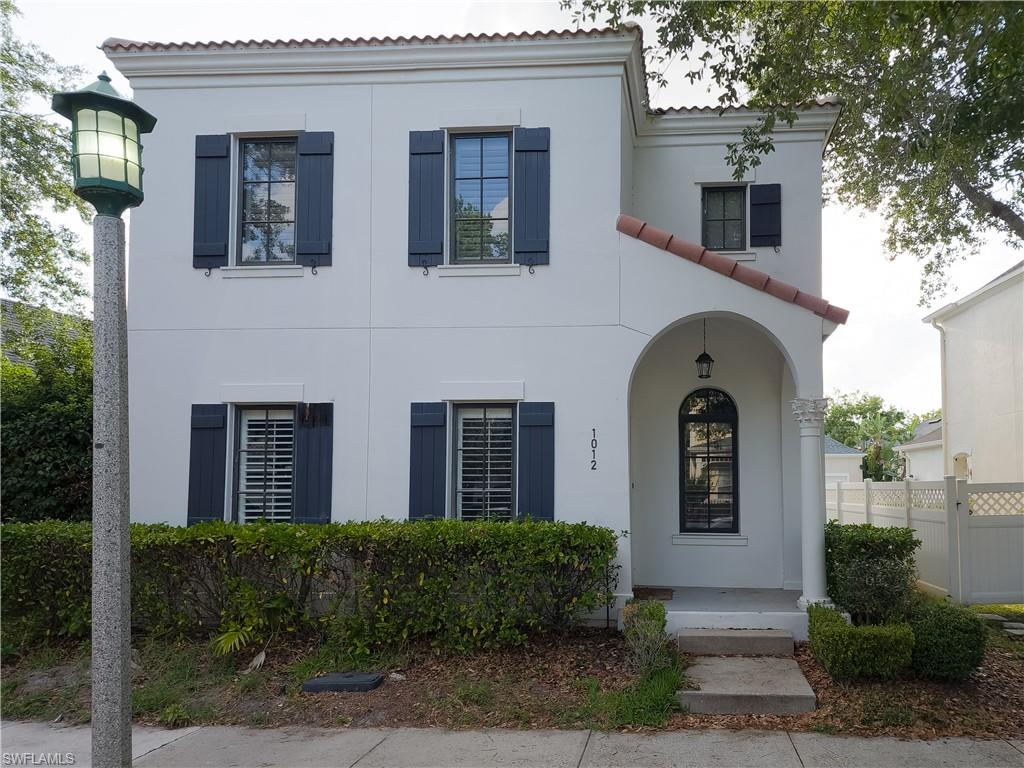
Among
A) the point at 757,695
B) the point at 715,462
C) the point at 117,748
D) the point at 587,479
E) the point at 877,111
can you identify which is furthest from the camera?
the point at 715,462

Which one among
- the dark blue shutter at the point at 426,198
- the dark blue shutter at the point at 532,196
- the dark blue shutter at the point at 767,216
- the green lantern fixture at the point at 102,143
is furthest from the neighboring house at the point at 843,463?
the green lantern fixture at the point at 102,143

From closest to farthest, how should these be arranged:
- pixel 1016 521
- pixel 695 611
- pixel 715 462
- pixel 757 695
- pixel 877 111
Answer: pixel 757 695
pixel 695 611
pixel 877 111
pixel 715 462
pixel 1016 521

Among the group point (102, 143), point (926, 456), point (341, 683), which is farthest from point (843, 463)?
point (102, 143)

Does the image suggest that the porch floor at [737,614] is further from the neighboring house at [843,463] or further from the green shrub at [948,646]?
the neighboring house at [843,463]

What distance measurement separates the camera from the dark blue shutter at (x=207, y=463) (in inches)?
367

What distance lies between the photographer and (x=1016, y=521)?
1099cm

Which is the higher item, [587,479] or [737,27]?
[737,27]

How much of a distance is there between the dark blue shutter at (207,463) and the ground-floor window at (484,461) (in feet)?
8.86

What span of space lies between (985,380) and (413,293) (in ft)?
49.9

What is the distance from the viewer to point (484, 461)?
30.3 feet

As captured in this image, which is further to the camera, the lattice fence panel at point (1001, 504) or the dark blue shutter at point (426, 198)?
the lattice fence panel at point (1001, 504)

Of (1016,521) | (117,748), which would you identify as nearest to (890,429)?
(1016,521)

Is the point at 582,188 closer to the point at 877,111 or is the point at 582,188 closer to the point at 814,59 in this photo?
the point at 814,59

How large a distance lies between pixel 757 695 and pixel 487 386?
422 cm
